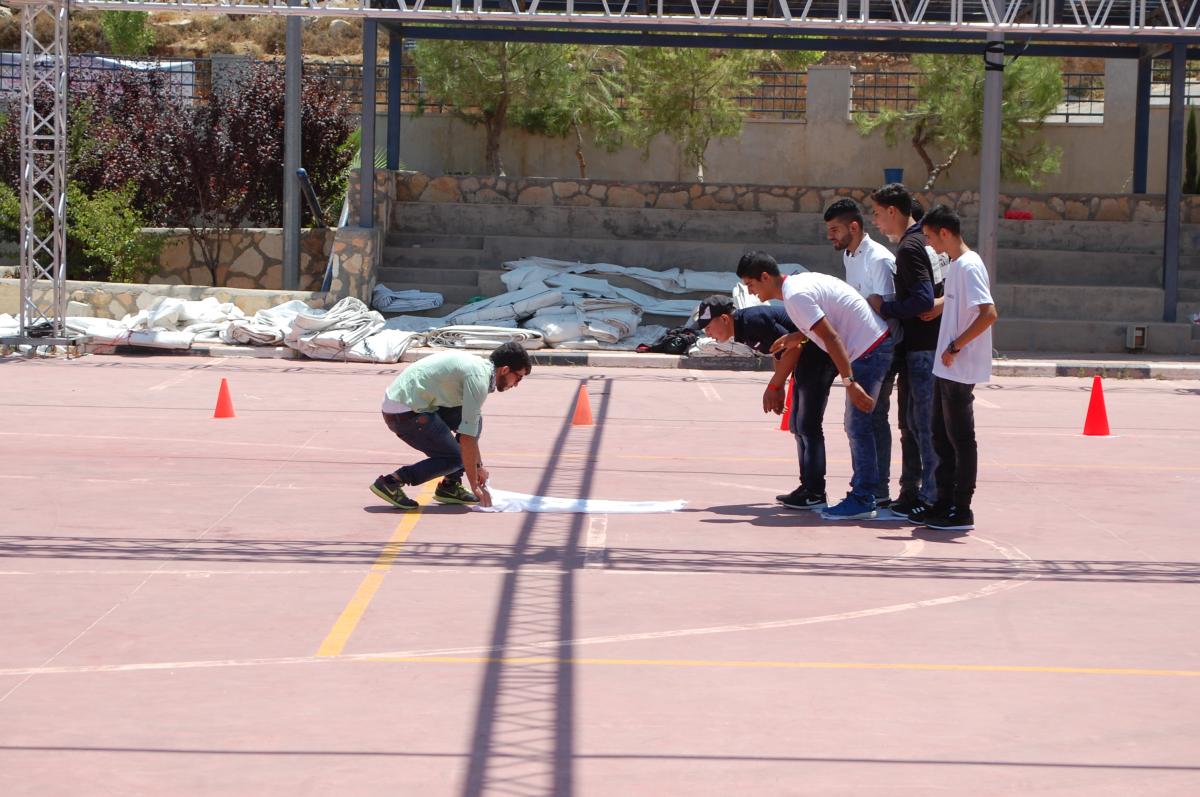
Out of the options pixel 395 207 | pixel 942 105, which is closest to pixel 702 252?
pixel 395 207

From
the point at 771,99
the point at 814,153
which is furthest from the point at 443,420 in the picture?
the point at 771,99

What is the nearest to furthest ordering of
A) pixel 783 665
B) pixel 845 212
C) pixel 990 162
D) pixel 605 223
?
pixel 783 665 < pixel 845 212 < pixel 990 162 < pixel 605 223

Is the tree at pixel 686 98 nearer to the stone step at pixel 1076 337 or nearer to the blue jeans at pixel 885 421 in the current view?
the stone step at pixel 1076 337

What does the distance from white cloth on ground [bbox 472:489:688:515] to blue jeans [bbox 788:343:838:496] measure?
0.83 metres

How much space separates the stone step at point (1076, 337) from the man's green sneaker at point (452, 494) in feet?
45.3

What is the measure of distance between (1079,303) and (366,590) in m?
17.3

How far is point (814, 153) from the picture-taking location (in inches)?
1145

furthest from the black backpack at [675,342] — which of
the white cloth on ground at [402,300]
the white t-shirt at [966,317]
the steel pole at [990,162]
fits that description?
the white t-shirt at [966,317]

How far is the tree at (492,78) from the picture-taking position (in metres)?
28.3

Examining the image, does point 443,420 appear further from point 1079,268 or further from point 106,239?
point 1079,268

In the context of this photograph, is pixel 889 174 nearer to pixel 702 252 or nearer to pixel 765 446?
pixel 702 252

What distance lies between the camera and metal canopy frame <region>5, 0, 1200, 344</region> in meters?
17.8

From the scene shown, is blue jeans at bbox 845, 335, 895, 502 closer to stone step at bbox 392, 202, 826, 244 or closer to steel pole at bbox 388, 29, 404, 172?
stone step at bbox 392, 202, 826, 244

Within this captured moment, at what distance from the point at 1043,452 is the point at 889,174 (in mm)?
15845
